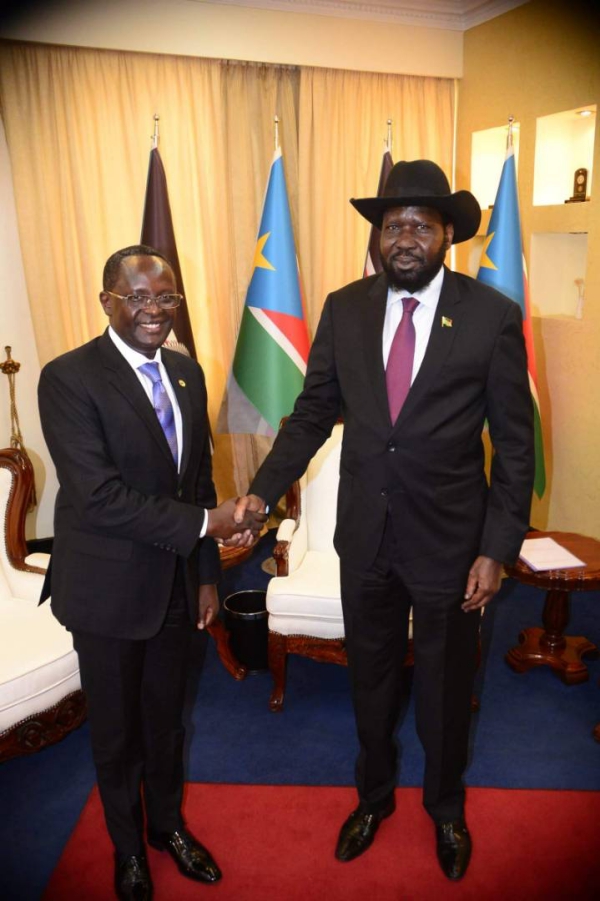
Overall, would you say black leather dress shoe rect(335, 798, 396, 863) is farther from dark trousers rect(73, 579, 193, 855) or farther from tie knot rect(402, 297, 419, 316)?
tie knot rect(402, 297, 419, 316)

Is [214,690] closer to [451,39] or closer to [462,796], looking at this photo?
[462,796]

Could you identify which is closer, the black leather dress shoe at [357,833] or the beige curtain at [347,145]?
the black leather dress shoe at [357,833]

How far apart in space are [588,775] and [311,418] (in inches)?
63.8

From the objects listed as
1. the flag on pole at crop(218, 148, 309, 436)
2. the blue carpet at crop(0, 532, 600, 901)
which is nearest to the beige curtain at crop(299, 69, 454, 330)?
the flag on pole at crop(218, 148, 309, 436)

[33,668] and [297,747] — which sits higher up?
[33,668]

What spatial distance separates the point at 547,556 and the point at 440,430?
1.53m

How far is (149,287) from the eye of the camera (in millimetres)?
1755

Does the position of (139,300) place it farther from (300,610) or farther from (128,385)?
(300,610)

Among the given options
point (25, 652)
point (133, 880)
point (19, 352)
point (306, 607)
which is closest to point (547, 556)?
point (306, 607)

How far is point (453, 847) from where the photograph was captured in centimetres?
215

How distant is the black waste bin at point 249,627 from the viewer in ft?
10.5

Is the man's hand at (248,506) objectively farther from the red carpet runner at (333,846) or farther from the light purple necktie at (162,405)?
the red carpet runner at (333,846)

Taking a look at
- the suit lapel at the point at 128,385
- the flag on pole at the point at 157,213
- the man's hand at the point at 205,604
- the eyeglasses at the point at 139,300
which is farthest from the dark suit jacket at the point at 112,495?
the flag on pole at the point at 157,213

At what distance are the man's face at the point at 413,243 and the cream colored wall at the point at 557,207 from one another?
2474 millimetres
